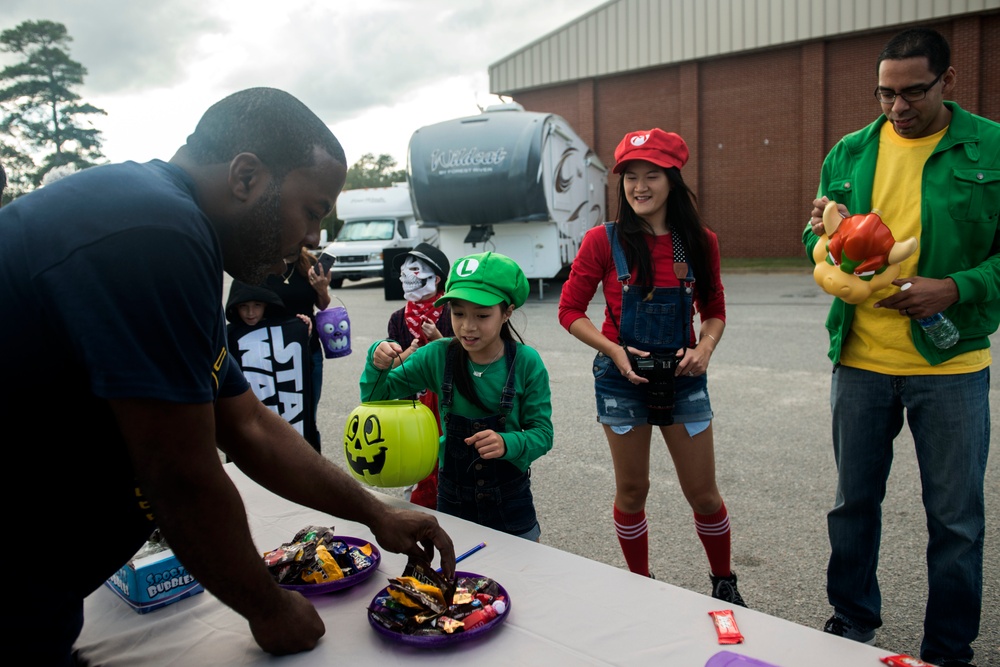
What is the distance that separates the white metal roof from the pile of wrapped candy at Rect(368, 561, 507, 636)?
22.9m

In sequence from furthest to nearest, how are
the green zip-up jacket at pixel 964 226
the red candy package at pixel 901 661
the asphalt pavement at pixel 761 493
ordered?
1. the asphalt pavement at pixel 761 493
2. the green zip-up jacket at pixel 964 226
3. the red candy package at pixel 901 661

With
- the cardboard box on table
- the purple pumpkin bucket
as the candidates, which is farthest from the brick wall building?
the cardboard box on table

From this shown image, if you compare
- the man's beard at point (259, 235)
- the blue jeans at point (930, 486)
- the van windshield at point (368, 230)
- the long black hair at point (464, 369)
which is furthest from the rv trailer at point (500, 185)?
the man's beard at point (259, 235)

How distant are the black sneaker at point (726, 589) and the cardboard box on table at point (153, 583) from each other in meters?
1.96

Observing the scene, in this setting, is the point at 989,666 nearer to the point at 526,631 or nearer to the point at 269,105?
the point at 526,631

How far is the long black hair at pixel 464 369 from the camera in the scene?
9.04 ft

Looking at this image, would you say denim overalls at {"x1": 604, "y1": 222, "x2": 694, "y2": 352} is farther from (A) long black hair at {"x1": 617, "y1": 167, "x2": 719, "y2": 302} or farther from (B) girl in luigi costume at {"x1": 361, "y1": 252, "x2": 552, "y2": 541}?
(B) girl in luigi costume at {"x1": 361, "y1": 252, "x2": 552, "y2": 541}

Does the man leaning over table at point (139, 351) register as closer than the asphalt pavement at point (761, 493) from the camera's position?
Yes

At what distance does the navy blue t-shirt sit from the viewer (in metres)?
1.10

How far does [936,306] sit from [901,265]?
199 mm

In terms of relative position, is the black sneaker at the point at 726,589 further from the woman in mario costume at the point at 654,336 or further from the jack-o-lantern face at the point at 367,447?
the jack-o-lantern face at the point at 367,447

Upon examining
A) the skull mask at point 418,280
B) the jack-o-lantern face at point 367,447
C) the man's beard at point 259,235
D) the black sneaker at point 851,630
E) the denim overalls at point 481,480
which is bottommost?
the black sneaker at point 851,630

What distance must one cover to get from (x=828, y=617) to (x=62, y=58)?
44.7 meters

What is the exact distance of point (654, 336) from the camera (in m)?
2.91
